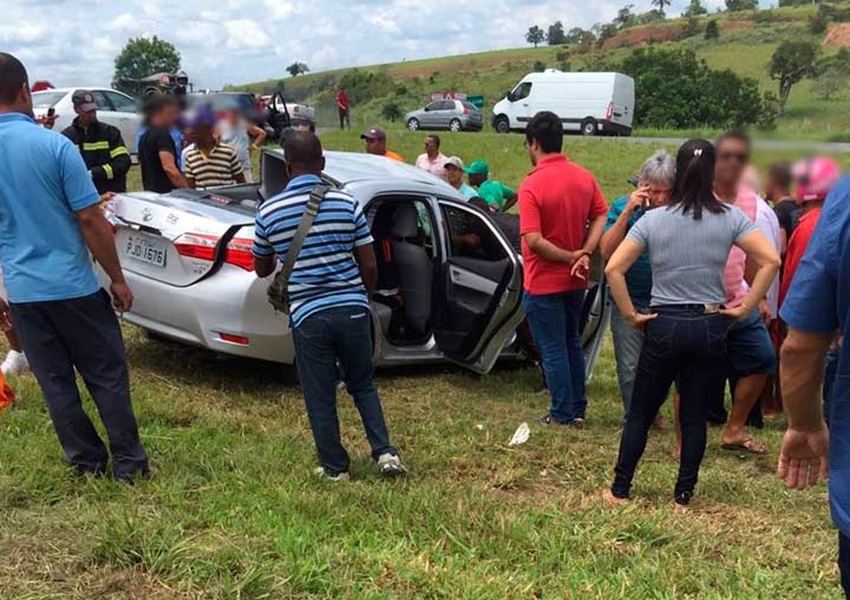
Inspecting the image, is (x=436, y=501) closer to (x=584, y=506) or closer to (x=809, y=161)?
(x=584, y=506)

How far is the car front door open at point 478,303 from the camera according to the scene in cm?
534

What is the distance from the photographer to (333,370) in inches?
150

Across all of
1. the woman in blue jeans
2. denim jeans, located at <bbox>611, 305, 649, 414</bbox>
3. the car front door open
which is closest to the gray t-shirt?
the woman in blue jeans

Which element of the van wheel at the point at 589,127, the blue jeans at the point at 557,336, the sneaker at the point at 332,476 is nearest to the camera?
the sneaker at the point at 332,476

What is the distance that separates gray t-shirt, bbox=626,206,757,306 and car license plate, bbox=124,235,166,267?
2942 mm

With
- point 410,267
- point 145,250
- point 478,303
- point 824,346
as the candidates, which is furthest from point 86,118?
point 824,346

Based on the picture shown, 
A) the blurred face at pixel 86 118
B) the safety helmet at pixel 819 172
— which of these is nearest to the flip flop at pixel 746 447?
the safety helmet at pixel 819 172

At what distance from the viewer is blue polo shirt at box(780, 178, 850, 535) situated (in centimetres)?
174

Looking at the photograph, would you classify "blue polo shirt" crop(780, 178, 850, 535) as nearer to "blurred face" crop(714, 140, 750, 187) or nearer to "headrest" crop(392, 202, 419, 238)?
"blurred face" crop(714, 140, 750, 187)

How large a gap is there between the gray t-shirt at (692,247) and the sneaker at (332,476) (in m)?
1.65

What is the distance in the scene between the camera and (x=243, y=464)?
12.6 feet

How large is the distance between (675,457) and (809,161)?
303cm

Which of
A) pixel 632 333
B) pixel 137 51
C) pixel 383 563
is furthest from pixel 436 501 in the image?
pixel 137 51

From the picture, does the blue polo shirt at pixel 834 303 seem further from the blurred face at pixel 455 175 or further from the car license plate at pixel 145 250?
the blurred face at pixel 455 175
